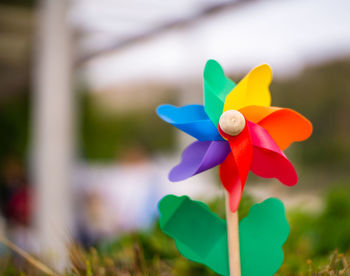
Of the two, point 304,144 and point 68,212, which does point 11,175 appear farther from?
point 304,144

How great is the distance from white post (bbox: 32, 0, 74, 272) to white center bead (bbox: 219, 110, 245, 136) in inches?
66.2

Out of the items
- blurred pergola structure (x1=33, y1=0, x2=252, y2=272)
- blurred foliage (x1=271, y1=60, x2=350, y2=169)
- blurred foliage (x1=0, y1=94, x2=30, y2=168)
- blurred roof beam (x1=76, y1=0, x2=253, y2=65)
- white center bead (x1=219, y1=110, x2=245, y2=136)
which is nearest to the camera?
white center bead (x1=219, y1=110, x2=245, y2=136)

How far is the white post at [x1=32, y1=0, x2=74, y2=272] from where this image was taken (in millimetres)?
1924

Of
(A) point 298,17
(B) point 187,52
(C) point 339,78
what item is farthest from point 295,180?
(C) point 339,78

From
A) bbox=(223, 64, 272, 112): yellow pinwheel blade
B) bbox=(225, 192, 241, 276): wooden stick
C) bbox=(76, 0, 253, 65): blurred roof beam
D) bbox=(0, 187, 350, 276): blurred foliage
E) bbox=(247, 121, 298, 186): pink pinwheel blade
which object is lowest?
bbox=(0, 187, 350, 276): blurred foliage

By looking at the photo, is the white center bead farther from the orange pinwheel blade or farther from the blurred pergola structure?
the blurred pergola structure

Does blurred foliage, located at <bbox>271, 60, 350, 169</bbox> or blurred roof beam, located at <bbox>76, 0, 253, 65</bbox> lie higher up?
blurred roof beam, located at <bbox>76, 0, 253, 65</bbox>

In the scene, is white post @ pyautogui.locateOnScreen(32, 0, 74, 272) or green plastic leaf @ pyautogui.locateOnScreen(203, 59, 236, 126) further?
white post @ pyautogui.locateOnScreen(32, 0, 74, 272)

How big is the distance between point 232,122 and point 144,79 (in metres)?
3.61

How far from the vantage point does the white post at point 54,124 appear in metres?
1.92

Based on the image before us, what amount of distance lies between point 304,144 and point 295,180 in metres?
2.75

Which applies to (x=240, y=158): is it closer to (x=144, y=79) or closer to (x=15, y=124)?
(x=144, y=79)

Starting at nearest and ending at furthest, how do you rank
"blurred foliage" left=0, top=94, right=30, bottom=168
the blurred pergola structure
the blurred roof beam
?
the blurred roof beam → the blurred pergola structure → "blurred foliage" left=0, top=94, right=30, bottom=168

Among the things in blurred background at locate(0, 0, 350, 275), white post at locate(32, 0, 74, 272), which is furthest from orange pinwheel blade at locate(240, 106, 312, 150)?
white post at locate(32, 0, 74, 272)
